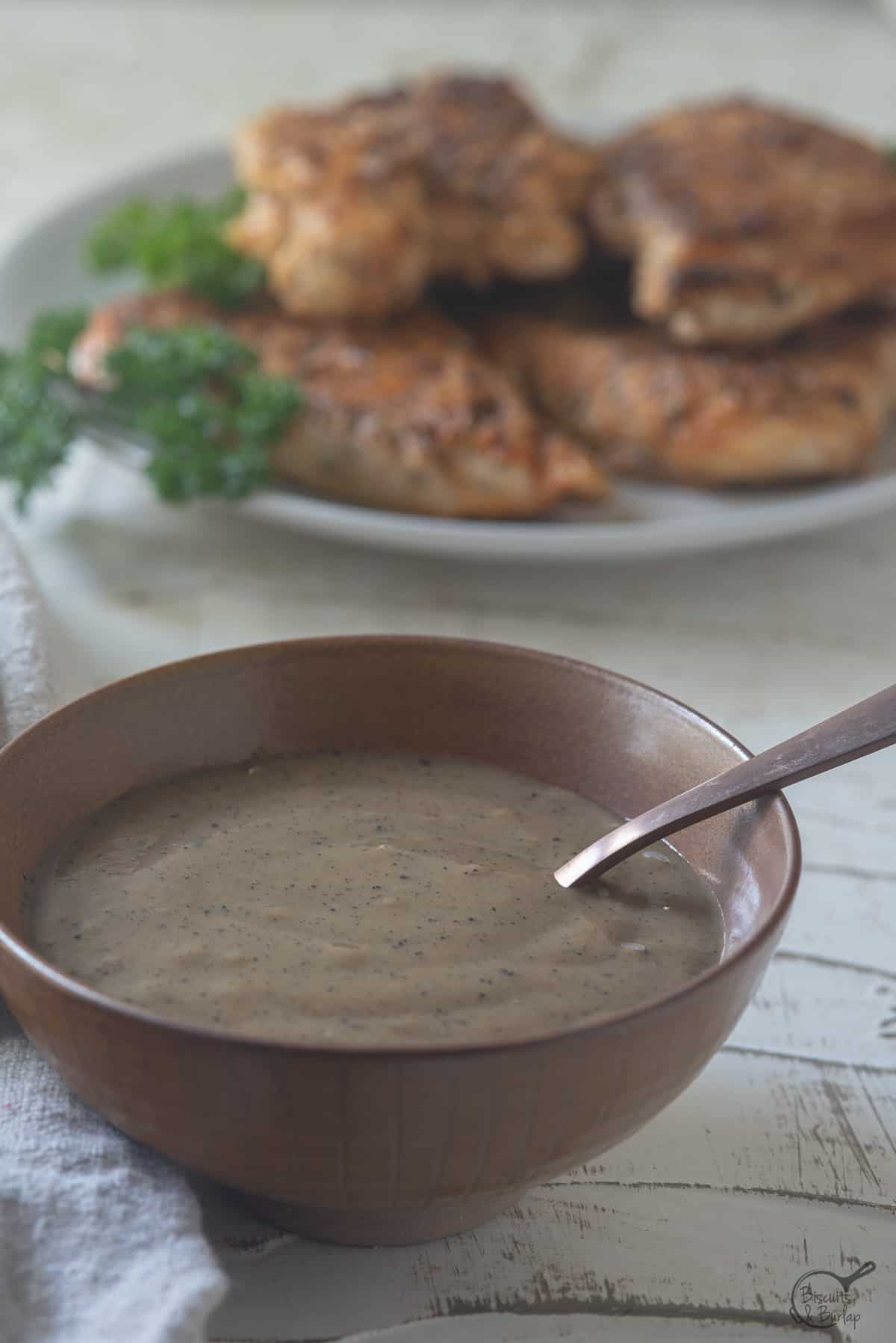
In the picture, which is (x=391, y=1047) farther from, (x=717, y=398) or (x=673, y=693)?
(x=717, y=398)

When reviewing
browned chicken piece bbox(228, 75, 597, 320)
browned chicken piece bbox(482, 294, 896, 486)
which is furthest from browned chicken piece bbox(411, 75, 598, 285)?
browned chicken piece bbox(482, 294, 896, 486)

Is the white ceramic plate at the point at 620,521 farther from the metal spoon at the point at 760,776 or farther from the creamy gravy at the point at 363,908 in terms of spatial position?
the metal spoon at the point at 760,776

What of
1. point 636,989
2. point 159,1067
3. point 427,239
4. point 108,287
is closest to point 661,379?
point 427,239

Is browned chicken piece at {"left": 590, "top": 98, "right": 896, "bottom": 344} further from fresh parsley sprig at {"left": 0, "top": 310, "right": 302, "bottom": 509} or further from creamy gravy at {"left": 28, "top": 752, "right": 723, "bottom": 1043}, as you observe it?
creamy gravy at {"left": 28, "top": 752, "right": 723, "bottom": 1043}

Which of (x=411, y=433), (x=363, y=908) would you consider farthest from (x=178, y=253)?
(x=363, y=908)

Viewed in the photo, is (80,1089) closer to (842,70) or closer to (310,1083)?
(310,1083)

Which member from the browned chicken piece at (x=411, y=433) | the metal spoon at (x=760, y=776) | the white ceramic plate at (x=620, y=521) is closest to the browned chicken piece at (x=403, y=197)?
the browned chicken piece at (x=411, y=433)
